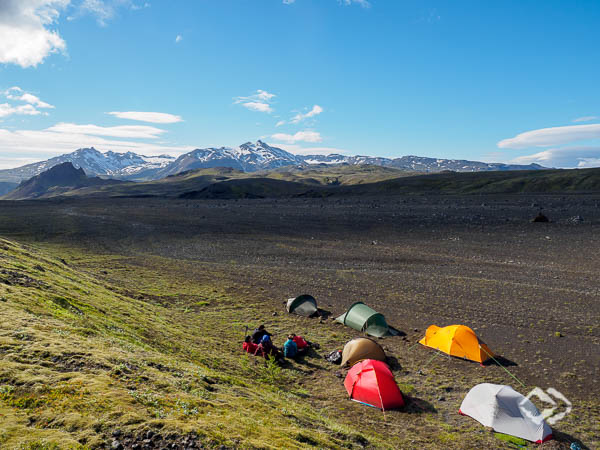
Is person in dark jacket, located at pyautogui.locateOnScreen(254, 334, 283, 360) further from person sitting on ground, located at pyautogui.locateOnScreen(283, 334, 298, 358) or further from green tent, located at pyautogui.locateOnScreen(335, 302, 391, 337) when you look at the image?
green tent, located at pyautogui.locateOnScreen(335, 302, 391, 337)

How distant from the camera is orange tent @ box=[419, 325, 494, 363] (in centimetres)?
→ 1546

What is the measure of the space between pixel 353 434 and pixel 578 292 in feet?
72.1

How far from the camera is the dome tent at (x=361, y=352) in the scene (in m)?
14.9

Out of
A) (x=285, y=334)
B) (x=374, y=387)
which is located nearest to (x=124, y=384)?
(x=374, y=387)

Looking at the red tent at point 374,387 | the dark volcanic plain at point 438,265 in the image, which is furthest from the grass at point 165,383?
the dark volcanic plain at point 438,265

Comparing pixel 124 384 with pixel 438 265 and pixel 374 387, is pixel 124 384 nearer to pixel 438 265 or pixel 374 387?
pixel 374 387

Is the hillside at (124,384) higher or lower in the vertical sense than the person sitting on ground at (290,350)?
higher

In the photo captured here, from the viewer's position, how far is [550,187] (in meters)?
108

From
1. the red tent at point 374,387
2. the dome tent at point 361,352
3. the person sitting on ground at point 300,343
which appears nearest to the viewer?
the red tent at point 374,387

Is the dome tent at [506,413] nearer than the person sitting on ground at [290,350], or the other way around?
the dome tent at [506,413]

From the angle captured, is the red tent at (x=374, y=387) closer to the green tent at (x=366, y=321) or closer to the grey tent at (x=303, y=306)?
the green tent at (x=366, y=321)

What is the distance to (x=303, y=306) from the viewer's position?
846 inches

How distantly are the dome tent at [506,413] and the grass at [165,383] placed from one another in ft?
1.69

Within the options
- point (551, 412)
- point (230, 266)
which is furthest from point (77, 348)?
point (230, 266)
